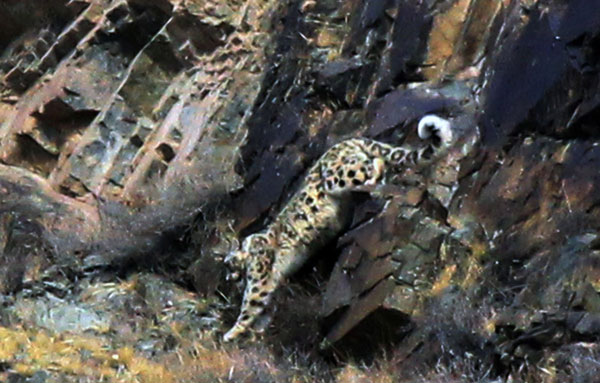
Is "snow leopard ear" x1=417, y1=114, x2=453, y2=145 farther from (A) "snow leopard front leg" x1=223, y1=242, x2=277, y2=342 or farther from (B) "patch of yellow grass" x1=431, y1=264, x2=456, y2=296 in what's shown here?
(A) "snow leopard front leg" x1=223, y1=242, x2=277, y2=342

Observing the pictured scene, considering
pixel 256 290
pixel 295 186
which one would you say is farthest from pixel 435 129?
pixel 295 186

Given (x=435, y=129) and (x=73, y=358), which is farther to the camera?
(x=435, y=129)

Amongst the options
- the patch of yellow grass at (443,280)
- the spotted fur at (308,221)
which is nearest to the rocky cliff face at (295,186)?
the patch of yellow grass at (443,280)

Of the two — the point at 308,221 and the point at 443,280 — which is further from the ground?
the point at 443,280

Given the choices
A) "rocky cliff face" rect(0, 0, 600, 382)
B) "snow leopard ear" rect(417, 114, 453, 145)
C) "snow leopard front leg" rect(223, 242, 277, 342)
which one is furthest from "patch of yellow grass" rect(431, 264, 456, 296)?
"snow leopard front leg" rect(223, 242, 277, 342)

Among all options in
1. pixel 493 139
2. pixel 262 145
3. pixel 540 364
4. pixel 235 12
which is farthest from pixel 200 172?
pixel 540 364

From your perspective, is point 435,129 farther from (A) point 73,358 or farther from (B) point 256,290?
(A) point 73,358

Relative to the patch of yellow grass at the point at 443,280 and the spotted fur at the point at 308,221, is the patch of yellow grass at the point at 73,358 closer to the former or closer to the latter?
the spotted fur at the point at 308,221
